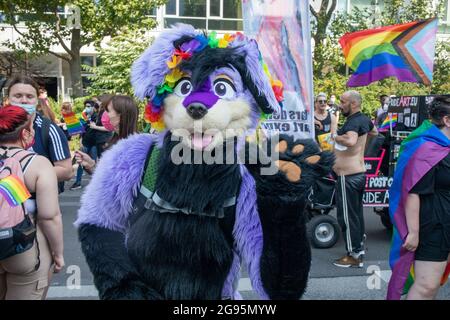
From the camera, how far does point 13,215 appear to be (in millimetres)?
2416

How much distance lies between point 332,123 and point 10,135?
238 inches

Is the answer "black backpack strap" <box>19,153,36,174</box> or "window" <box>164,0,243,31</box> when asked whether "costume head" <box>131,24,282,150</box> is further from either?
"window" <box>164,0,243,31</box>

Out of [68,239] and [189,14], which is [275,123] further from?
[189,14]

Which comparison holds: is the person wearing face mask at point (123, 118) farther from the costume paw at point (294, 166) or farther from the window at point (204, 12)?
the window at point (204, 12)

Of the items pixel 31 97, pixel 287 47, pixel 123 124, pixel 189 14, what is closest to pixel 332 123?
pixel 287 47

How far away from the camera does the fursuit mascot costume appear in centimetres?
204

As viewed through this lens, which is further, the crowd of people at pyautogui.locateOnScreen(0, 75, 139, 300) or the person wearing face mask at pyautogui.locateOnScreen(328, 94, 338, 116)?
the person wearing face mask at pyautogui.locateOnScreen(328, 94, 338, 116)

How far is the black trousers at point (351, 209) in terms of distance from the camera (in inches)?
200

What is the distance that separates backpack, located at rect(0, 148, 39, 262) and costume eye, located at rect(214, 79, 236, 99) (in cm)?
113

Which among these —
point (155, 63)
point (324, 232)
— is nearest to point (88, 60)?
point (324, 232)

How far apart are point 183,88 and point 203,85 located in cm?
11

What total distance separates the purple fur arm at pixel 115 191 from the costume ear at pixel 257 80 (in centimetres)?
55

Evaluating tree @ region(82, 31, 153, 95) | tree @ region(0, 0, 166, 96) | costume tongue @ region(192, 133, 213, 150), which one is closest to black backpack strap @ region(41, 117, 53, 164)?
costume tongue @ region(192, 133, 213, 150)
